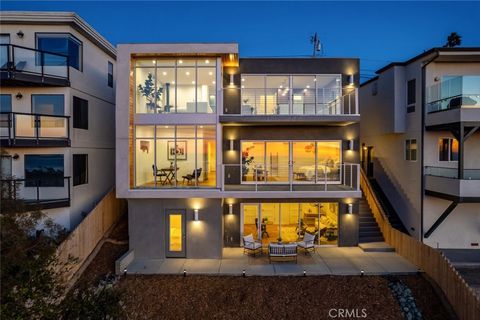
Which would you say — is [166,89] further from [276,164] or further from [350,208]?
[350,208]

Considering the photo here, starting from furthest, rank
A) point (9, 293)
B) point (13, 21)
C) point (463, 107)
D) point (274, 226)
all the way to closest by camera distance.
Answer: point (274, 226)
point (13, 21)
point (463, 107)
point (9, 293)

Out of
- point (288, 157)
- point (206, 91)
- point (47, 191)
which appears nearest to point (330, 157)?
point (288, 157)

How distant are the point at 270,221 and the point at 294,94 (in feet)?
20.8

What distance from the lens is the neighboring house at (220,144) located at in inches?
475

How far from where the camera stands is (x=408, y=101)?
14.2 metres

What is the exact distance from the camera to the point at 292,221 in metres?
13.8

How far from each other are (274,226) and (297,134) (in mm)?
4615

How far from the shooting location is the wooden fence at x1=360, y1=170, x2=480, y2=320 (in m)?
8.09

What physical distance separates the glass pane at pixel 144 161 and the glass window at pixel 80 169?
336cm

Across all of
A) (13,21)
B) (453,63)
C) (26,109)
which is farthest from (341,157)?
(13,21)

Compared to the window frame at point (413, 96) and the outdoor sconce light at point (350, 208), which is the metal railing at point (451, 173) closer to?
the window frame at point (413, 96)

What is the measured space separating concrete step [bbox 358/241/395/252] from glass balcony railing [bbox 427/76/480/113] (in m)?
6.49

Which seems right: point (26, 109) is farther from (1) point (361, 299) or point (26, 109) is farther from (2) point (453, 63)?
(2) point (453, 63)

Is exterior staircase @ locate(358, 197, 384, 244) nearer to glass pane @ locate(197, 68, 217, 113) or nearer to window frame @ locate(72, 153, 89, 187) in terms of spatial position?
glass pane @ locate(197, 68, 217, 113)
